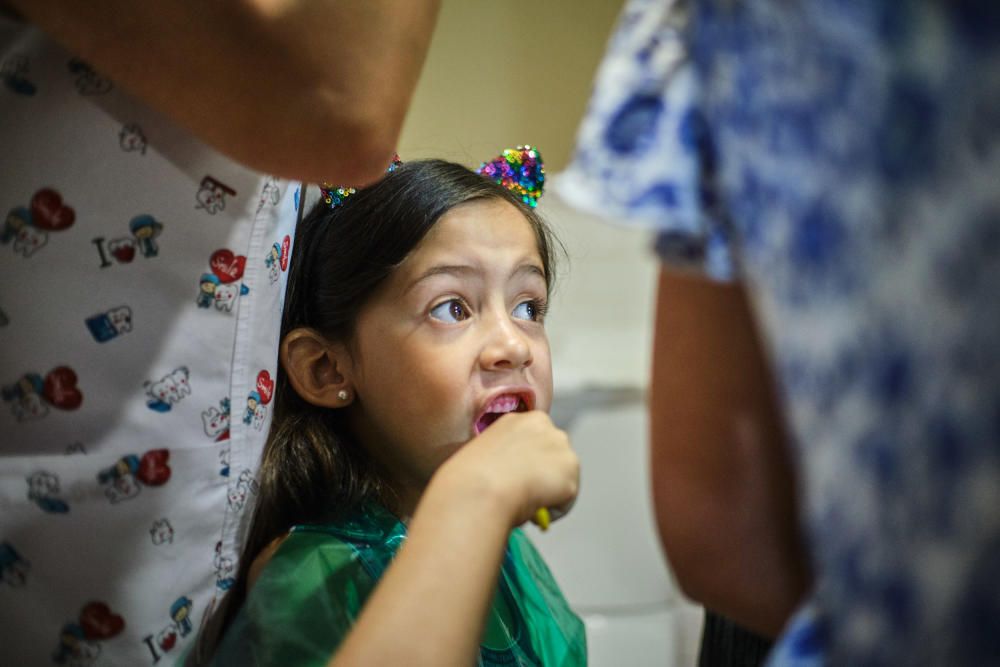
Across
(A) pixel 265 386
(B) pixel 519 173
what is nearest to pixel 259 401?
(A) pixel 265 386

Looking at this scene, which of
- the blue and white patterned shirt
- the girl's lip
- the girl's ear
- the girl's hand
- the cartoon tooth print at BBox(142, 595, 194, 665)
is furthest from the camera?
the girl's ear

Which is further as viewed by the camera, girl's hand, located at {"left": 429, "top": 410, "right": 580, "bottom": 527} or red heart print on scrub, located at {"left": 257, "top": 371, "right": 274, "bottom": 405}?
red heart print on scrub, located at {"left": 257, "top": 371, "right": 274, "bottom": 405}

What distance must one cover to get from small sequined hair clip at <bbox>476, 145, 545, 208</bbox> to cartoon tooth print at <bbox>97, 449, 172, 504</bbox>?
1.65 ft

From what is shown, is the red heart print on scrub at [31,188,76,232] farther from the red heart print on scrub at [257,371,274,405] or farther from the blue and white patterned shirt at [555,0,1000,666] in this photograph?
the blue and white patterned shirt at [555,0,1000,666]

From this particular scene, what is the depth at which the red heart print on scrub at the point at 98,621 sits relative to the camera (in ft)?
2.21

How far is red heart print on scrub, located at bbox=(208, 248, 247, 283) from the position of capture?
0.70 metres

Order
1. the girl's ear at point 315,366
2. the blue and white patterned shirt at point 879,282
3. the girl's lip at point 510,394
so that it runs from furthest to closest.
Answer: the girl's ear at point 315,366 < the girl's lip at point 510,394 < the blue and white patterned shirt at point 879,282

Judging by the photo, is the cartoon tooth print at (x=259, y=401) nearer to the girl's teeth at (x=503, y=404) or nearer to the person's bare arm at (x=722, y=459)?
the girl's teeth at (x=503, y=404)

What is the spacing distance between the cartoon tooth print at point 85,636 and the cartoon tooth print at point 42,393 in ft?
0.49

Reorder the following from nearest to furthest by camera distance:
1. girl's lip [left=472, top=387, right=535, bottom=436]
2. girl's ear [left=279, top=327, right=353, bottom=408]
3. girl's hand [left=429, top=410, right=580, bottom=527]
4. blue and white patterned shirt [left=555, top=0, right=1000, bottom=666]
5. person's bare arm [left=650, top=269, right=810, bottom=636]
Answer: blue and white patterned shirt [left=555, top=0, right=1000, bottom=666] → person's bare arm [left=650, top=269, right=810, bottom=636] → girl's hand [left=429, top=410, right=580, bottom=527] → girl's lip [left=472, top=387, right=535, bottom=436] → girl's ear [left=279, top=327, right=353, bottom=408]

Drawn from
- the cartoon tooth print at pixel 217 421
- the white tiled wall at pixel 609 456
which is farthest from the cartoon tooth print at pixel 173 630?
the white tiled wall at pixel 609 456

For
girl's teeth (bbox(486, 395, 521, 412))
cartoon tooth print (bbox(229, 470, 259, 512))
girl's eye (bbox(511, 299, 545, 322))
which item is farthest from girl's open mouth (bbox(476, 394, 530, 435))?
cartoon tooth print (bbox(229, 470, 259, 512))

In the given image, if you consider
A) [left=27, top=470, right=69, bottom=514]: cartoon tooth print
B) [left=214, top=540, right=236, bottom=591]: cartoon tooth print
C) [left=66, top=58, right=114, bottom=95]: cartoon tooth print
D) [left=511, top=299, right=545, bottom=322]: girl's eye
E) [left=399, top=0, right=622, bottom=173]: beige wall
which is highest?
[left=399, top=0, right=622, bottom=173]: beige wall

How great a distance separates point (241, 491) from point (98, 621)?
0.14 meters
